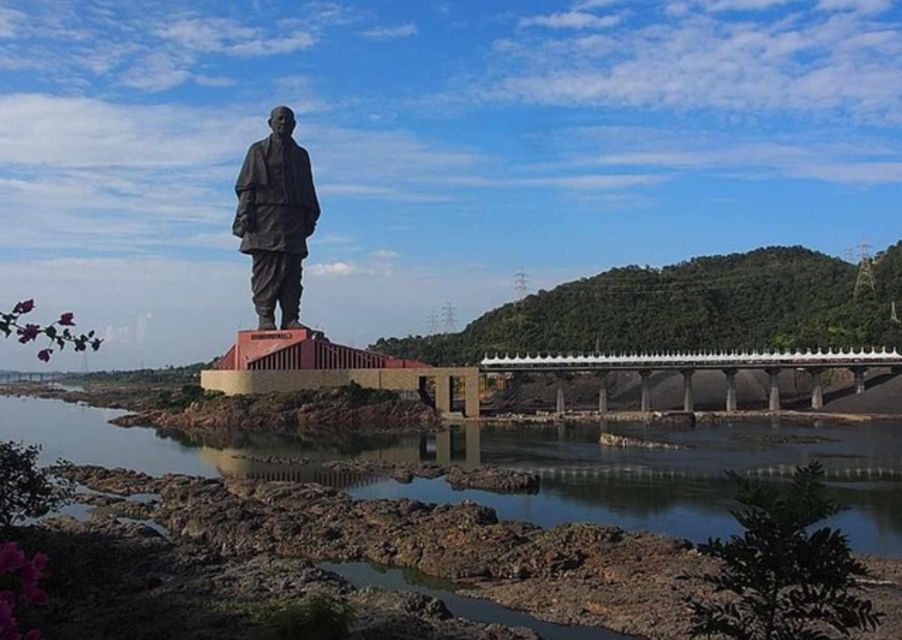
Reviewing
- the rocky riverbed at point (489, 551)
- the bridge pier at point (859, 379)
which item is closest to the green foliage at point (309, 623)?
the rocky riverbed at point (489, 551)

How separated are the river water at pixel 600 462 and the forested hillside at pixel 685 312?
1215 inches

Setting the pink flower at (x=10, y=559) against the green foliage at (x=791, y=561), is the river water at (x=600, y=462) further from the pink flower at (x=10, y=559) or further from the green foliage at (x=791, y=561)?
the pink flower at (x=10, y=559)

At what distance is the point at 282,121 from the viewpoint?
57.8m

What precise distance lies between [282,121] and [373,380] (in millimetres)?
17339

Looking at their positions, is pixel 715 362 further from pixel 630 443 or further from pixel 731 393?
pixel 630 443

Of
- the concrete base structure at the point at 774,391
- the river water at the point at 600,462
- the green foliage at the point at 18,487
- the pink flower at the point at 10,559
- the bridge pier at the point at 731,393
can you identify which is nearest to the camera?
the pink flower at the point at 10,559

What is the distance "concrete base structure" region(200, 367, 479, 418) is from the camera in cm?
5728

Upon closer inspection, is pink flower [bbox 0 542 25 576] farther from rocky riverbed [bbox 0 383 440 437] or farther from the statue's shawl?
the statue's shawl

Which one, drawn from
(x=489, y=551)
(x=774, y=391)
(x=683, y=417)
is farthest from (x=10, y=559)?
(x=774, y=391)

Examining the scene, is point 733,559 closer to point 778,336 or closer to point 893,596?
point 893,596

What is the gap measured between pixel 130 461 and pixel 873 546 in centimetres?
2941

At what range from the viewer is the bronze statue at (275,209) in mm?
58000

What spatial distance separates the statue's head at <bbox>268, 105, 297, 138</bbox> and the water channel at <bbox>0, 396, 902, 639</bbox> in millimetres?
19953

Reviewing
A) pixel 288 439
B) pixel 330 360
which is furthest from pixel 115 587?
pixel 330 360
